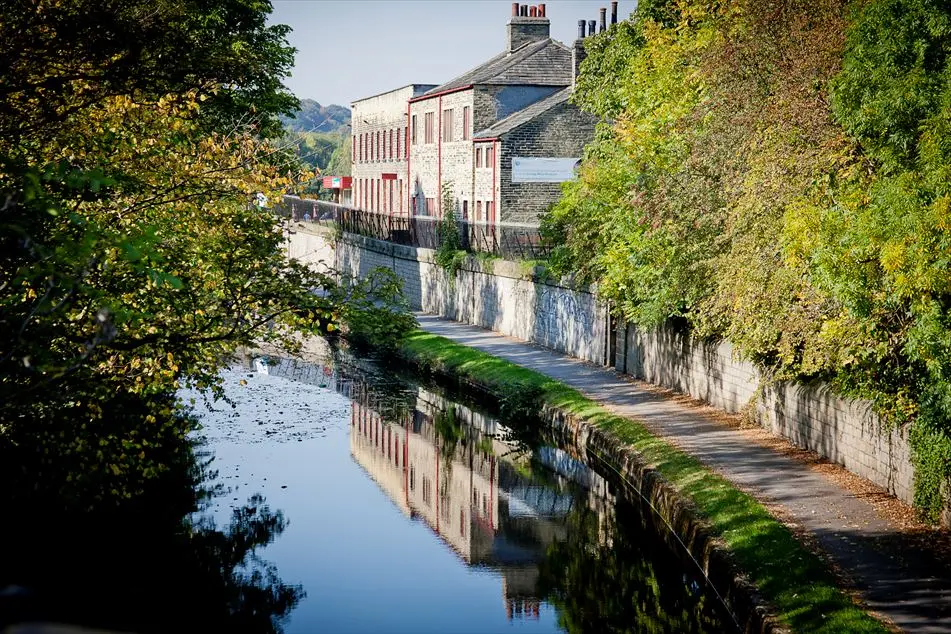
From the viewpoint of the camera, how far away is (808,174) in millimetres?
14969

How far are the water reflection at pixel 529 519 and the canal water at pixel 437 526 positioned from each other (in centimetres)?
3

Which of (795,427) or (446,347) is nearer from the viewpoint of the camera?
(795,427)

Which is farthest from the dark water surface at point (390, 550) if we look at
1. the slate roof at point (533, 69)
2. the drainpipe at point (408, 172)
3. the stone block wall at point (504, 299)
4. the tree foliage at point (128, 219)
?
the drainpipe at point (408, 172)

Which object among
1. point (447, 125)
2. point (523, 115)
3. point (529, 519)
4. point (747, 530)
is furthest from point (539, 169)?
Result: point (747, 530)

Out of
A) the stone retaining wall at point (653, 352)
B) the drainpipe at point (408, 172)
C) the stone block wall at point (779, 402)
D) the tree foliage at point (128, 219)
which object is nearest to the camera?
the tree foliage at point (128, 219)

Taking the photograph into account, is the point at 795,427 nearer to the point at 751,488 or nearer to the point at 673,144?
the point at 751,488

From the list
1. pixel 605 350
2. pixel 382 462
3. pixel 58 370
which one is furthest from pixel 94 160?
pixel 605 350

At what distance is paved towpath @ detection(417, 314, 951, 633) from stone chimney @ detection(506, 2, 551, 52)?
25.1 metres

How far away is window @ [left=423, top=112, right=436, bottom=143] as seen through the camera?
47.1 m

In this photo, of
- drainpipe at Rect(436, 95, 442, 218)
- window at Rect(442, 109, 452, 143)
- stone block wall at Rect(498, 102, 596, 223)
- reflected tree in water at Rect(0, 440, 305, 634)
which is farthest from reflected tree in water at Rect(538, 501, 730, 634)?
drainpipe at Rect(436, 95, 442, 218)

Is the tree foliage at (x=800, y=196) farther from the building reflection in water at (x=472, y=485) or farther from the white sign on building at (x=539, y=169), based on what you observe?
the white sign on building at (x=539, y=169)

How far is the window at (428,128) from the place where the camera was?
4706 cm

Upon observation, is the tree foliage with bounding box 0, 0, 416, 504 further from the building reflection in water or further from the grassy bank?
the grassy bank

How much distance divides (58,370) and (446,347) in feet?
69.8
